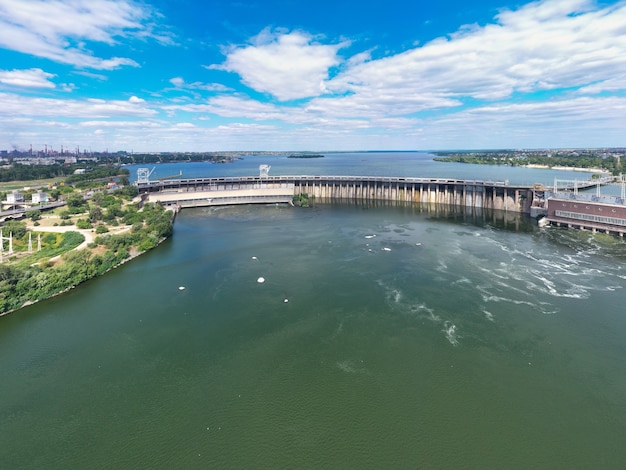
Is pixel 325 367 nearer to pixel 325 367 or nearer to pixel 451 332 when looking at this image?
pixel 325 367

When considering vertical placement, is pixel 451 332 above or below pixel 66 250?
below

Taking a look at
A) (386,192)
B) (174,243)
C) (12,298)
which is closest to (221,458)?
(12,298)

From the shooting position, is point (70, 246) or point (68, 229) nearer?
point (70, 246)

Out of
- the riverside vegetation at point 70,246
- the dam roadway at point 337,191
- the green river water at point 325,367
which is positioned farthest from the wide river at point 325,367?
the dam roadway at point 337,191

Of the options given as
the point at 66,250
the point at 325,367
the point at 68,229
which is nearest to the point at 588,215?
the point at 325,367

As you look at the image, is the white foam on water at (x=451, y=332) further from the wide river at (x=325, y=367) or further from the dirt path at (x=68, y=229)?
the dirt path at (x=68, y=229)

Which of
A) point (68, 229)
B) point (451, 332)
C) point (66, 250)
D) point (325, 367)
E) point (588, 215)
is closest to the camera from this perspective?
point (325, 367)

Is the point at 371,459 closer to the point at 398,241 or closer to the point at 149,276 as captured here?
the point at 149,276

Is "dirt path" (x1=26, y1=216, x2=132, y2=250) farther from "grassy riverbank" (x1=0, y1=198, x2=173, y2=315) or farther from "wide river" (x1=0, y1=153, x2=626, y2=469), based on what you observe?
"wide river" (x1=0, y1=153, x2=626, y2=469)
